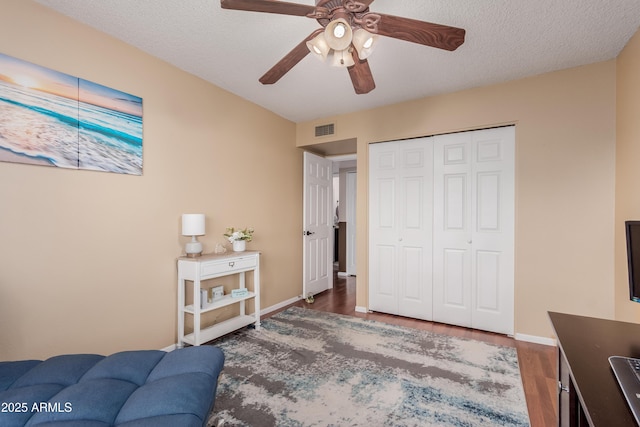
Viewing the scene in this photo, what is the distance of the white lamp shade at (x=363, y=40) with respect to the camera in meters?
1.52

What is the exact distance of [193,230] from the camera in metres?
2.49

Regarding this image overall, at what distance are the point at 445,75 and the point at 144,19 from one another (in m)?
2.51

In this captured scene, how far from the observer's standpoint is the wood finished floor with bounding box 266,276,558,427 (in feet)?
5.79

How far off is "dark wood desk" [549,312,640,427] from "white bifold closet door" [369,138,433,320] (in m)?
2.01

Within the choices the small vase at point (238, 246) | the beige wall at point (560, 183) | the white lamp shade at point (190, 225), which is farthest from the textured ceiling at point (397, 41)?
the small vase at point (238, 246)

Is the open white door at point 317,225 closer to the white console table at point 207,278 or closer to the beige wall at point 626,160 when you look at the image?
the white console table at point 207,278

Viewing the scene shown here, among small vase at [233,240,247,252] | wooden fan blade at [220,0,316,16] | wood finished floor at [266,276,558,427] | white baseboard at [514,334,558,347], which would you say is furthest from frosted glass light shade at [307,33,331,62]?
white baseboard at [514,334,558,347]

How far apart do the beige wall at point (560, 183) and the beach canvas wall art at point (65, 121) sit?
3.16m

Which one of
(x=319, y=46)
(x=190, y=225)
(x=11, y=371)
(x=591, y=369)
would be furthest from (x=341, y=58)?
(x=11, y=371)

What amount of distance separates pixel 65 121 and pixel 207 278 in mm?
1494

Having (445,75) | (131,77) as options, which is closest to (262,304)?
(131,77)

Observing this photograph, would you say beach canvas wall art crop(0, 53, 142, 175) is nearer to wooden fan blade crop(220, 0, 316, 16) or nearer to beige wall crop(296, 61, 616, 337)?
wooden fan blade crop(220, 0, 316, 16)

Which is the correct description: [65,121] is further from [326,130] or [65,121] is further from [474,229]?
[474,229]

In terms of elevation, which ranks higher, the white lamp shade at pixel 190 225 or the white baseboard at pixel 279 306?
the white lamp shade at pixel 190 225
